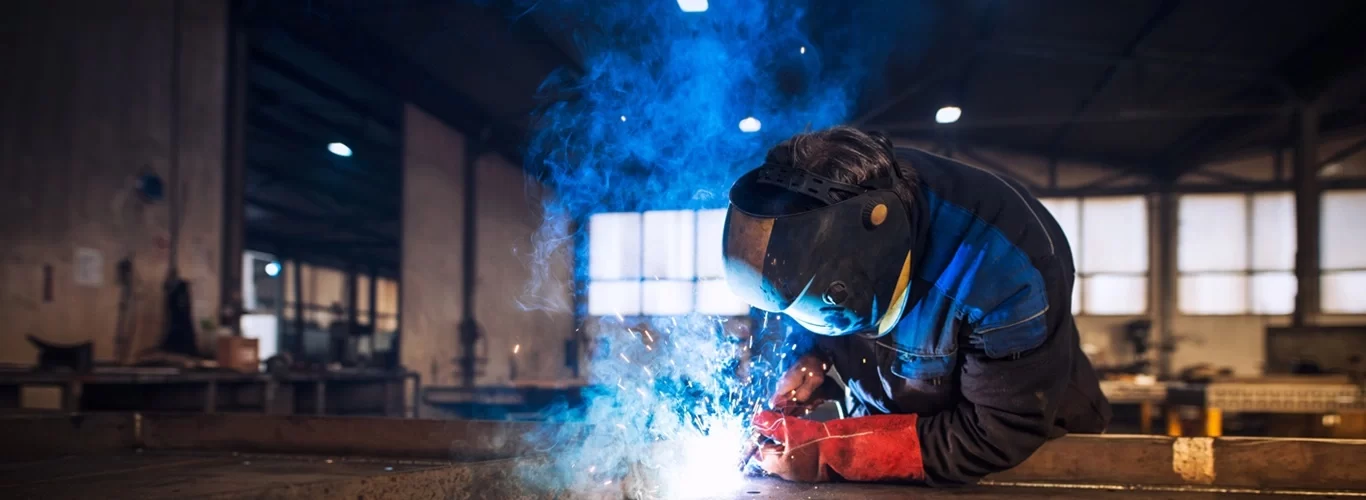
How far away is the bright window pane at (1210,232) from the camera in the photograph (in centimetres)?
1382

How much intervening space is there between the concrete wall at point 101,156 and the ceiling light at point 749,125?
4550mm

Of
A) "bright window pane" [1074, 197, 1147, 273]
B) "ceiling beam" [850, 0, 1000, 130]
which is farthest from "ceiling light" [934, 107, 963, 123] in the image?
"bright window pane" [1074, 197, 1147, 273]

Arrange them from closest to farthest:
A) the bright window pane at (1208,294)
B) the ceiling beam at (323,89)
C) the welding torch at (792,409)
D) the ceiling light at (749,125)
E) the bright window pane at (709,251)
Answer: the welding torch at (792,409) → the ceiling light at (749,125) → the ceiling beam at (323,89) → the bright window pane at (709,251) → the bright window pane at (1208,294)

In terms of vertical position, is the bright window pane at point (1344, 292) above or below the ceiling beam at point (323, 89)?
below

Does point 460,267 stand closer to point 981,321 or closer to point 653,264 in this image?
point 653,264

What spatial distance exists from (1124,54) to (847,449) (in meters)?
9.71

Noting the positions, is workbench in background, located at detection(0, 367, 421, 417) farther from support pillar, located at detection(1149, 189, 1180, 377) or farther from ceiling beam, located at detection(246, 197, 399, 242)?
support pillar, located at detection(1149, 189, 1180, 377)

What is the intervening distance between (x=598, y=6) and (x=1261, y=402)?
251 inches

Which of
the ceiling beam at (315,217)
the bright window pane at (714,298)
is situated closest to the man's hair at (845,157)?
the bright window pane at (714,298)

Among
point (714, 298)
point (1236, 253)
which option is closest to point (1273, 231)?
point (1236, 253)

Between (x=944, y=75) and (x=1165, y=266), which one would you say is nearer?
(x=944, y=75)

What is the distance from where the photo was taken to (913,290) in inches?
67.9

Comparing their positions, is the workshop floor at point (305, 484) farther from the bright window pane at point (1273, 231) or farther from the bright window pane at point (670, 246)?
the bright window pane at point (1273, 231)

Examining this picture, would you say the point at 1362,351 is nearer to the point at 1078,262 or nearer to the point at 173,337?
the point at 1078,262
